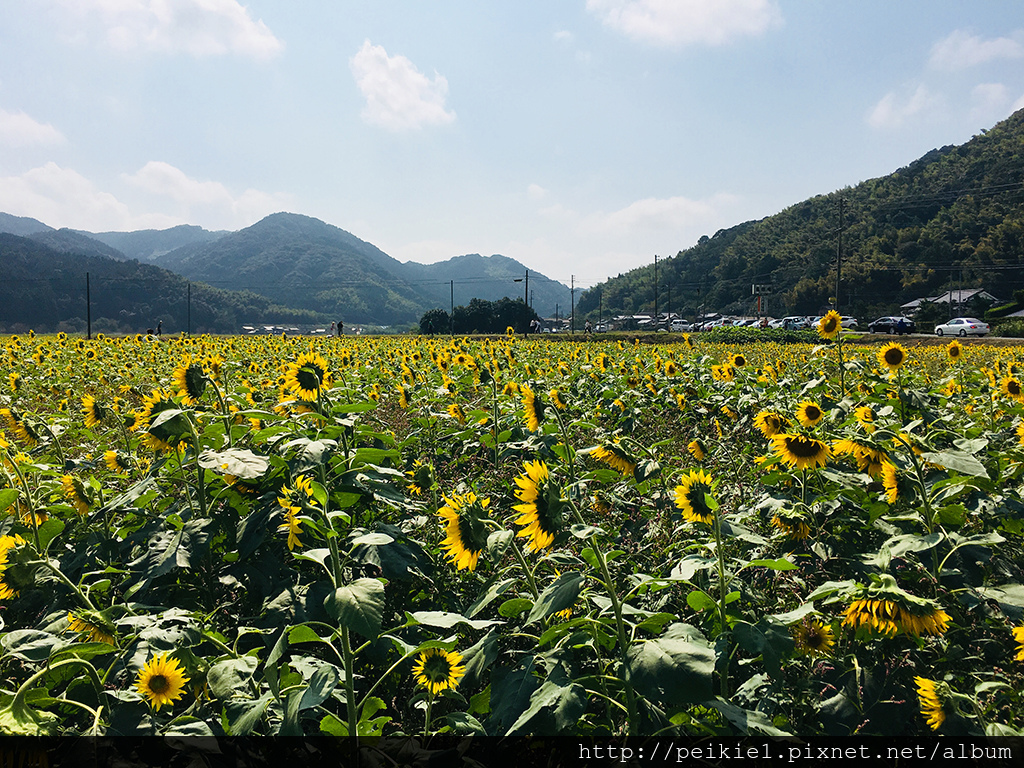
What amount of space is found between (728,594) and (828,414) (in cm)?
213

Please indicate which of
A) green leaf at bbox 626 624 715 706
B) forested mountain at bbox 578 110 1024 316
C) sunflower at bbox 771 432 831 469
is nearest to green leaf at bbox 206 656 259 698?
green leaf at bbox 626 624 715 706

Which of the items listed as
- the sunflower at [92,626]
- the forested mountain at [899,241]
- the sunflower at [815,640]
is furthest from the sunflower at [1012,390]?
the forested mountain at [899,241]

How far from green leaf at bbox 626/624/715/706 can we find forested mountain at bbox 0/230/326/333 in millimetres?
92745

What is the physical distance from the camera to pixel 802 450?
8.22 ft

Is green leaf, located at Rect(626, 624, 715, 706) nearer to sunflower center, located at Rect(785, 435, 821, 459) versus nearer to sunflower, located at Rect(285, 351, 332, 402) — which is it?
sunflower center, located at Rect(785, 435, 821, 459)

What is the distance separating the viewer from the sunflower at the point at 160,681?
57.1 inches

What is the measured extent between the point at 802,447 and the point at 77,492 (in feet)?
11.2

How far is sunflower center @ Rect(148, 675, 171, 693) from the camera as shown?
4.77 feet

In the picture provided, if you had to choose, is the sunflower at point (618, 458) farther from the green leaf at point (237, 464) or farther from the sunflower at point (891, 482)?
the green leaf at point (237, 464)

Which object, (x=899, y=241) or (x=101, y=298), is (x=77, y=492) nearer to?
(x=899, y=241)

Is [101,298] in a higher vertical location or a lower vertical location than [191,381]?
higher

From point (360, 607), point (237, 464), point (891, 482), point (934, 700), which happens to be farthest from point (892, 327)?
point (360, 607)

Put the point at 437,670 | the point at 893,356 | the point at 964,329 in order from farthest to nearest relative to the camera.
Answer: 1. the point at 964,329
2. the point at 893,356
3. the point at 437,670

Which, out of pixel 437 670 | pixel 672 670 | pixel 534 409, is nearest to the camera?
pixel 672 670
